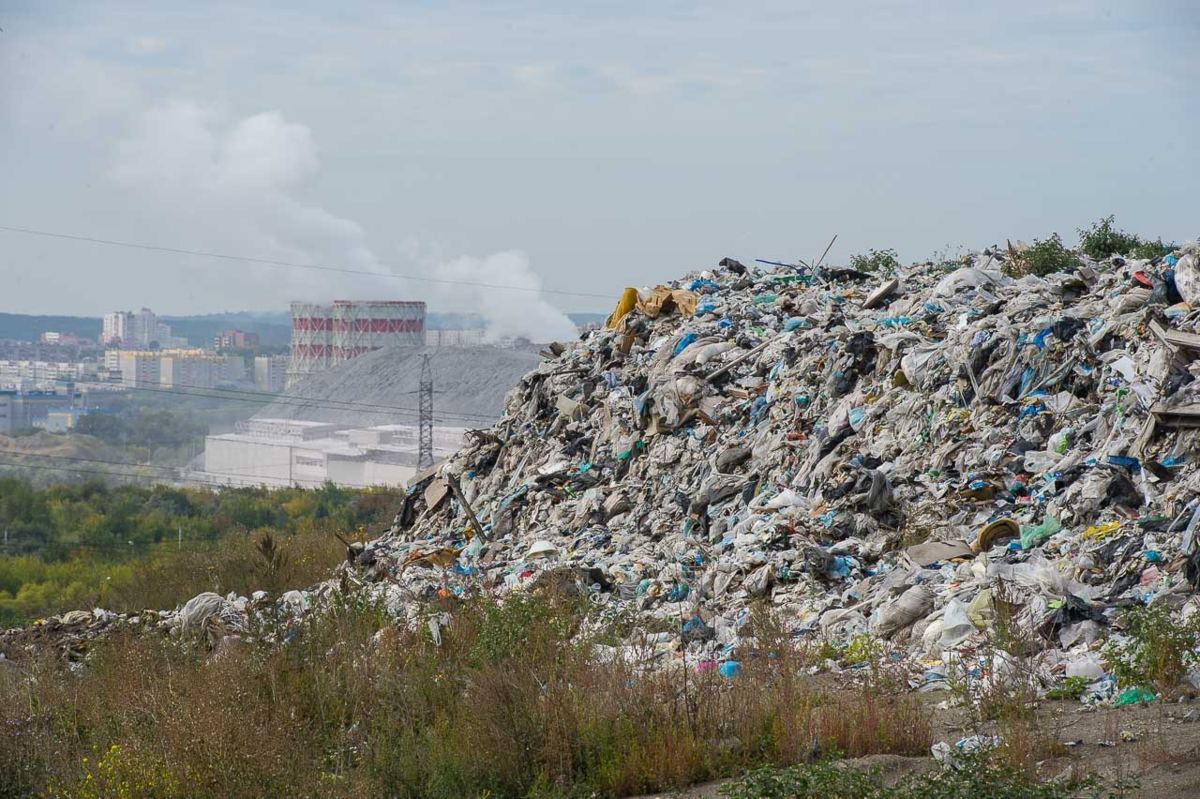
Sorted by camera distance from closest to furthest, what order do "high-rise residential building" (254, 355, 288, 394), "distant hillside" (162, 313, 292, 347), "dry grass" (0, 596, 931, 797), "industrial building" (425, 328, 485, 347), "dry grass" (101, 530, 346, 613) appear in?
"dry grass" (0, 596, 931, 797) < "dry grass" (101, 530, 346, 613) < "industrial building" (425, 328, 485, 347) < "high-rise residential building" (254, 355, 288, 394) < "distant hillside" (162, 313, 292, 347)

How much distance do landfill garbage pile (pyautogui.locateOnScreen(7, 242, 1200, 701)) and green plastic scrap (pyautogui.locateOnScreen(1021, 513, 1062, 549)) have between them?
0.02 metres

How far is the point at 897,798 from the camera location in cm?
366

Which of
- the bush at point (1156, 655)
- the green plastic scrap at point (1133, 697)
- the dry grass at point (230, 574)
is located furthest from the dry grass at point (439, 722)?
the dry grass at point (230, 574)

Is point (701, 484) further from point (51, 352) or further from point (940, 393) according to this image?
point (51, 352)

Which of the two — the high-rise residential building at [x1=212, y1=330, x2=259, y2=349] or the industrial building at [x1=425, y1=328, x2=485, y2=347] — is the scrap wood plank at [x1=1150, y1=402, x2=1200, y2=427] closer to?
the industrial building at [x1=425, y1=328, x2=485, y2=347]

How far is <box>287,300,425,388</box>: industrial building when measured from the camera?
74000mm

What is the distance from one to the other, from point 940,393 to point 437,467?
737 cm

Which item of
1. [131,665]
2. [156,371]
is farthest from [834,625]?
[156,371]

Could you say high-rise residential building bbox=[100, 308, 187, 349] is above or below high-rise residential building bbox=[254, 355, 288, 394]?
above

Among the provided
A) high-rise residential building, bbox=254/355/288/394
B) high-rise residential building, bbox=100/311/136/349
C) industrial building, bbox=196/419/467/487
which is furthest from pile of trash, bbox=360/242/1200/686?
high-rise residential building, bbox=100/311/136/349

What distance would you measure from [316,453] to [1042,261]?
140ft

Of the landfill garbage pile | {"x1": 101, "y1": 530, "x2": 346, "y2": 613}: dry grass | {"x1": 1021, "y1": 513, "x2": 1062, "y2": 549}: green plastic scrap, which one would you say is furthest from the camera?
{"x1": 101, "y1": 530, "x2": 346, "y2": 613}: dry grass

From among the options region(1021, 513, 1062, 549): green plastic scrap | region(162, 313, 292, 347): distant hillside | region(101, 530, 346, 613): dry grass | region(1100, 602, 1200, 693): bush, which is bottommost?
region(101, 530, 346, 613): dry grass

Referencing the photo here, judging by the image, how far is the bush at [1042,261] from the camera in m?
13.3
